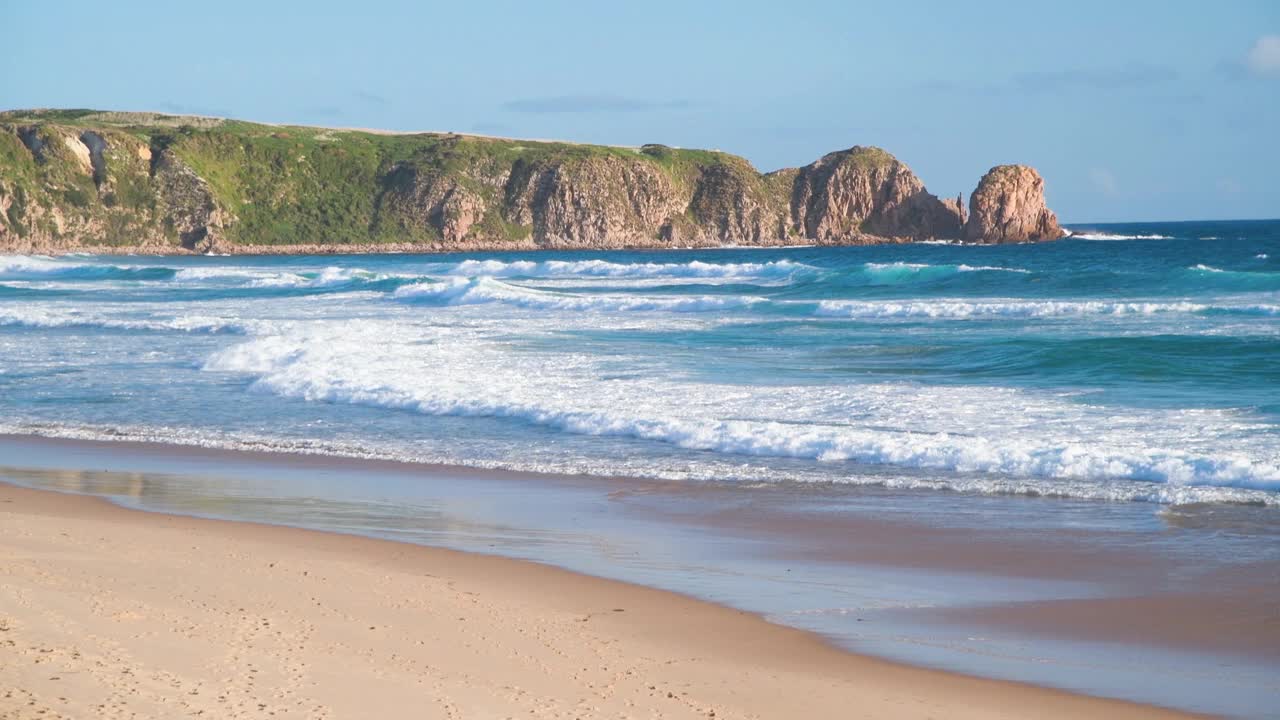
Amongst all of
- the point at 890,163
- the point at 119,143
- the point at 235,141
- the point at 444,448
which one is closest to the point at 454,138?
the point at 235,141

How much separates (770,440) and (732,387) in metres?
3.89

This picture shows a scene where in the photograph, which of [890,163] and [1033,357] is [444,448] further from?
[890,163]

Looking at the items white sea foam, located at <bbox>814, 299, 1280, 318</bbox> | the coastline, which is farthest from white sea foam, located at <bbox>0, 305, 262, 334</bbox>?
the coastline

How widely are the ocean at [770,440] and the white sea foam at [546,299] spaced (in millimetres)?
7078

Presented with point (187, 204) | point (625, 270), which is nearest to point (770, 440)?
point (625, 270)

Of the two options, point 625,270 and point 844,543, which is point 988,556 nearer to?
point 844,543

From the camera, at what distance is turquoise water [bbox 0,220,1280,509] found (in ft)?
38.2

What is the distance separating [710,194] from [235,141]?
46331mm

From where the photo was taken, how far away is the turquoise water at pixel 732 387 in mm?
11656

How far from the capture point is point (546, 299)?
38812 mm

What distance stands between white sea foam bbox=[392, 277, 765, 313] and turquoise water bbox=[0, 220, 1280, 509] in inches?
47.7

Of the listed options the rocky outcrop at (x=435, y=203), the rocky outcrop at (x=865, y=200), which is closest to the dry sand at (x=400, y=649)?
the rocky outcrop at (x=435, y=203)

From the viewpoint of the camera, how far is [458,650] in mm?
6059

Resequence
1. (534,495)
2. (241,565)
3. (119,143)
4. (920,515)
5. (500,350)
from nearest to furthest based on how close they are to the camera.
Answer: (241,565) → (920,515) → (534,495) → (500,350) → (119,143)
